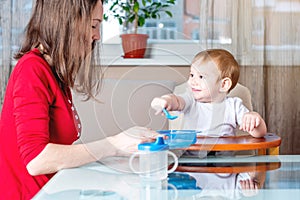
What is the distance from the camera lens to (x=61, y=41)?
4.51 feet

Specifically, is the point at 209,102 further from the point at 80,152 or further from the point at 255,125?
the point at 80,152

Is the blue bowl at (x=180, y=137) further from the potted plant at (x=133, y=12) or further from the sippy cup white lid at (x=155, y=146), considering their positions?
the potted plant at (x=133, y=12)

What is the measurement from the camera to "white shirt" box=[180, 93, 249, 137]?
1299mm

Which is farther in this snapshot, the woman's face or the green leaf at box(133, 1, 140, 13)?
the green leaf at box(133, 1, 140, 13)

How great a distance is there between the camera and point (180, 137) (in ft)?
4.00

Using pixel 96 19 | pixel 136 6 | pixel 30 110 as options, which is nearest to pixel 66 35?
pixel 96 19

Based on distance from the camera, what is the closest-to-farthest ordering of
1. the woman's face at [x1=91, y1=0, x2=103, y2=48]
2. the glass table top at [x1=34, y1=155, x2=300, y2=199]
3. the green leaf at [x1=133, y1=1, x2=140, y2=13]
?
the glass table top at [x1=34, y1=155, x2=300, y2=199] → the woman's face at [x1=91, y1=0, x2=103, y2=48] → the green leaf at [x1=133, y1=1, x2=140, y2=13]

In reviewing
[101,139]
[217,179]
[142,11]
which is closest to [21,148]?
[101,139]

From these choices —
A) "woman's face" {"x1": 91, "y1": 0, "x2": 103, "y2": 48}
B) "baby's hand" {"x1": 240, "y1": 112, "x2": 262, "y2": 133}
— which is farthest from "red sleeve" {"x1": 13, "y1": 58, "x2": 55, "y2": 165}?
"baby's hand" {"x1": 240, "y1": 112, "x2": 262, "y2": 133}

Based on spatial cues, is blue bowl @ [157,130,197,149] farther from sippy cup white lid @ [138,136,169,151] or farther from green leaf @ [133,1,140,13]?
green leaf @ [133,1,140,13]

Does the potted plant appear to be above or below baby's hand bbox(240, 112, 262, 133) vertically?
above

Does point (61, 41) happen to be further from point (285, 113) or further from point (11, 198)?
point (285, 113)

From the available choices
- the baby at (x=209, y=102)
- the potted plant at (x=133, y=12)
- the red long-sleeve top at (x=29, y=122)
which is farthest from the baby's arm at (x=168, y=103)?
the potted plant at (x=133, y=12)

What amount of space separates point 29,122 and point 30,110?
0.03m
